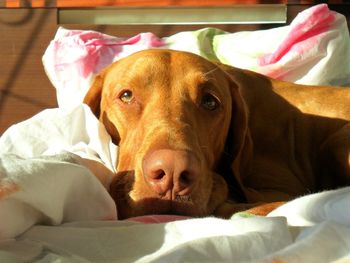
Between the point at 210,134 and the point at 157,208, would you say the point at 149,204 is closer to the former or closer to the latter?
the point at 157,208

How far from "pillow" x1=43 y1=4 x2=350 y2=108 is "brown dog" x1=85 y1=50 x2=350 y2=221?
255 millimetres

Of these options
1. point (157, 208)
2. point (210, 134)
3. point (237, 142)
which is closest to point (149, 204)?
point (157, 208)

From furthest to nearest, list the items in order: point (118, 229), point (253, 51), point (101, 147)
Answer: point (253, 51) → point (101, 147) → point (118, 229)

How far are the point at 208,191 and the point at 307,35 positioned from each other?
141 centimetres

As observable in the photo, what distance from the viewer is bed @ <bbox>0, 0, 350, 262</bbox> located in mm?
1046

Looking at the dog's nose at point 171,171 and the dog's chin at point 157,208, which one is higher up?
the dog's nose at point 171,171

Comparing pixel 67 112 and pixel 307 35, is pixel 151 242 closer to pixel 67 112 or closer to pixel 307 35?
pixel 67 112

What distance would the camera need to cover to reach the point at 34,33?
3637 millimetres

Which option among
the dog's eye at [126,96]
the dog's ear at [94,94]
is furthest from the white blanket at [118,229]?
the dog's ear at [94,94]

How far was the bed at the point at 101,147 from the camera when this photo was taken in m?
1.05

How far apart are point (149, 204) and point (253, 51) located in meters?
1.56

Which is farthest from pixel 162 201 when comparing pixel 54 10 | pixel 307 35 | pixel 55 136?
pixel 54 10

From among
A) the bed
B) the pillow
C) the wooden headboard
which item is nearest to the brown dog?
the bed

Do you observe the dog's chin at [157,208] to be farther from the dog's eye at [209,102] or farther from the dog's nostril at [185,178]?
the dog's eye at [209,102]
